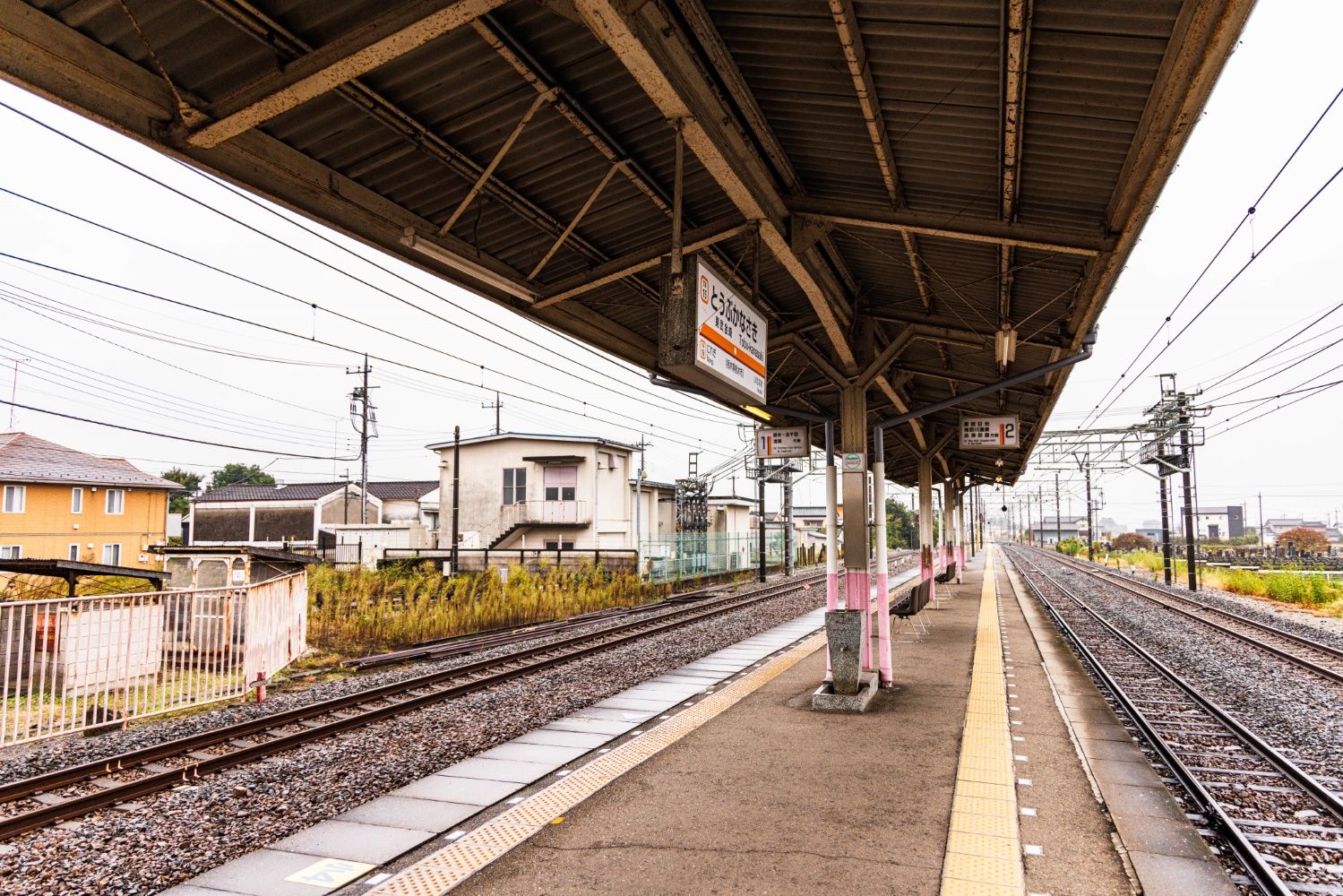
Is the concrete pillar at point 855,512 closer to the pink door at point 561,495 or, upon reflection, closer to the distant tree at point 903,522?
the pink door at point 561,495

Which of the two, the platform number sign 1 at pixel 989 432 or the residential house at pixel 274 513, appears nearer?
the platform number sign 1 at pixel 989 432

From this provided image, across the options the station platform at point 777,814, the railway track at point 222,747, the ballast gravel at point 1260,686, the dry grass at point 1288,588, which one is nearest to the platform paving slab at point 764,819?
the station platform at point 777,814

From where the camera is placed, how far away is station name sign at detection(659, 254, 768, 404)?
5137 millimetres

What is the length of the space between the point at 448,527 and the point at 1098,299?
3400 centimetres

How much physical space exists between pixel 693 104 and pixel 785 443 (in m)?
7.93

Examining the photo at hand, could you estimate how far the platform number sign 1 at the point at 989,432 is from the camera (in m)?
13.7

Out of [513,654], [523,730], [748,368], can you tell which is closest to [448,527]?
[513,654]

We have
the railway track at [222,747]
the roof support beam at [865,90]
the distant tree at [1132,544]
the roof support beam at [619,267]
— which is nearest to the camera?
the roof support beam at [865,90]

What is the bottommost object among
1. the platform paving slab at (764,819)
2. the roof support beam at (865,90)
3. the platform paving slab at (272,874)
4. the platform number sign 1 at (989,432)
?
the platform paving slab at (272,874)

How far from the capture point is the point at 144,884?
448 cm

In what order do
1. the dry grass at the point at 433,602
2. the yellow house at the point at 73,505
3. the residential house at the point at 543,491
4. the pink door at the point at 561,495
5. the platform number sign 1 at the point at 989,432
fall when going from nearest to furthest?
1. the platform number sign 1 at the point at 989,432
2. the dry grass at the point at 433,602
3. the yellow house at the point at 73,505
4. the pink door at the point at 561,495
5. the residential house at the point at 543,491

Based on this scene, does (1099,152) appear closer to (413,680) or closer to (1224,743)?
(1224,743)

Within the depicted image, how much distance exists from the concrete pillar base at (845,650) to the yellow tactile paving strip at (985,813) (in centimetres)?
121

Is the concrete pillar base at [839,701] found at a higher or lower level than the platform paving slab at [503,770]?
higher
